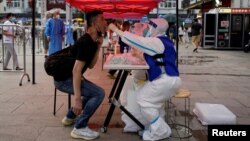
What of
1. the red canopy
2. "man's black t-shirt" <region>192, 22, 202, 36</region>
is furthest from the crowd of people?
"man's black t-shirt" <region>192, 22, 202, 36</region>

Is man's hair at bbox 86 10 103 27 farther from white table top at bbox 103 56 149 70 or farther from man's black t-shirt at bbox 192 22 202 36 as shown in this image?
man's black t-shirt at bbox 192 22 202 36

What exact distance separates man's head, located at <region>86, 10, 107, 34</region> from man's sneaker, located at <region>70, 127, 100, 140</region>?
4.27 feet

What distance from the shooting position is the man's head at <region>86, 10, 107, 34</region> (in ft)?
17.8

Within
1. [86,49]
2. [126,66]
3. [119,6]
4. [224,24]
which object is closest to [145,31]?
[126,66]

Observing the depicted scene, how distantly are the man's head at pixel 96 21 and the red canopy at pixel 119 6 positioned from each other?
1.64 m

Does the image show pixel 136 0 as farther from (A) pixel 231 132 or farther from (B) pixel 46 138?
(A) pixel 231 132

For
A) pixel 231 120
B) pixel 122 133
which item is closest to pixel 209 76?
pixel 231 120

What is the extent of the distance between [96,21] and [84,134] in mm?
1471

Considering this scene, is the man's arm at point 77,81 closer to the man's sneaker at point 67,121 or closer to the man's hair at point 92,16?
the man's hair at point 92,16

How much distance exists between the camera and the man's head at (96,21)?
17.8ft

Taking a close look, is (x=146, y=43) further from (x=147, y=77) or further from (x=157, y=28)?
(x=147, y=77)

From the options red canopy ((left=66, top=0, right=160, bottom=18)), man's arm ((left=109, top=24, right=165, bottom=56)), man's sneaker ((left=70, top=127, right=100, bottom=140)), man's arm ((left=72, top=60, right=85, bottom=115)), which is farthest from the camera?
→ red canopy ((left=66, top=0, right=160, bottom=18))

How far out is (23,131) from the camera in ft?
19.3

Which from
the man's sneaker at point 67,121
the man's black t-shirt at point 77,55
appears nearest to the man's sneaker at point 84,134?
the man's sneaker at point 67,121
